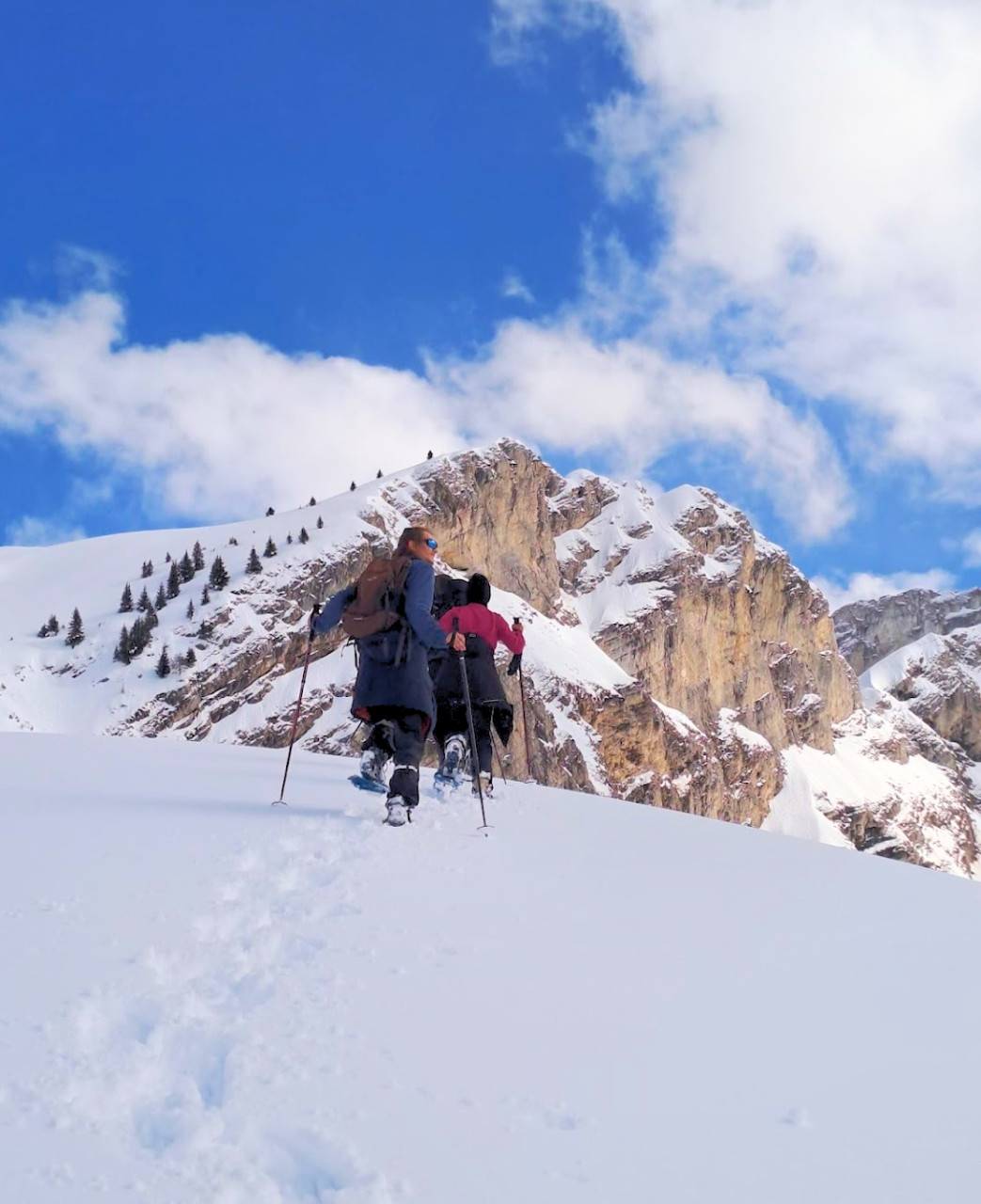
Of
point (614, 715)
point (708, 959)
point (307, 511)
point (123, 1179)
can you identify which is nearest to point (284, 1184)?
point (123, 1179)

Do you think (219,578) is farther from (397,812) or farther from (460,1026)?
(460,1026)

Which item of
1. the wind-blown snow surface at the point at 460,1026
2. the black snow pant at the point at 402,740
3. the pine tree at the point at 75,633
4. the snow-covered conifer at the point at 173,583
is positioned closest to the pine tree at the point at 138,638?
the pine tree at the point at 75,633

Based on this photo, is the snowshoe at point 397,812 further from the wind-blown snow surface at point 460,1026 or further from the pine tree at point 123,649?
the pine tree at point 123,649

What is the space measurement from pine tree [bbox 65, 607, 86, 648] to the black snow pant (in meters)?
80.5

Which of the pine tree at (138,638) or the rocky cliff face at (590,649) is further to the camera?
the pine tree at (138,638)

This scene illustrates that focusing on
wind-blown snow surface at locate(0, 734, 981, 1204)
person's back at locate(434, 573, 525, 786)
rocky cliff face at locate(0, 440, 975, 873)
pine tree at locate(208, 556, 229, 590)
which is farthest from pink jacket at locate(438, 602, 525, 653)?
pine tree at locate(208, 556, 229, 590)

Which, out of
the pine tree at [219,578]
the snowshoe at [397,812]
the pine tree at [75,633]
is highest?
the pine tree at [219,578]

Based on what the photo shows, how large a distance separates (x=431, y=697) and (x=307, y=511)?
103 m

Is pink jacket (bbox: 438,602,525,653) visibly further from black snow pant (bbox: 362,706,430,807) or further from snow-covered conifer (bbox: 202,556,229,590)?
snow-covered conifer (bbox: 202,556,229,590)

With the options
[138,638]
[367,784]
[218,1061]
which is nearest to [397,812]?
[367,784]

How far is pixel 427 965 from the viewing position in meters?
3.91

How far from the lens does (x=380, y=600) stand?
7.62 meters

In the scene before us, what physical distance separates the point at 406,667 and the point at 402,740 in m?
0.60

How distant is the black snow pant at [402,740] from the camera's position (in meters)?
7.22
